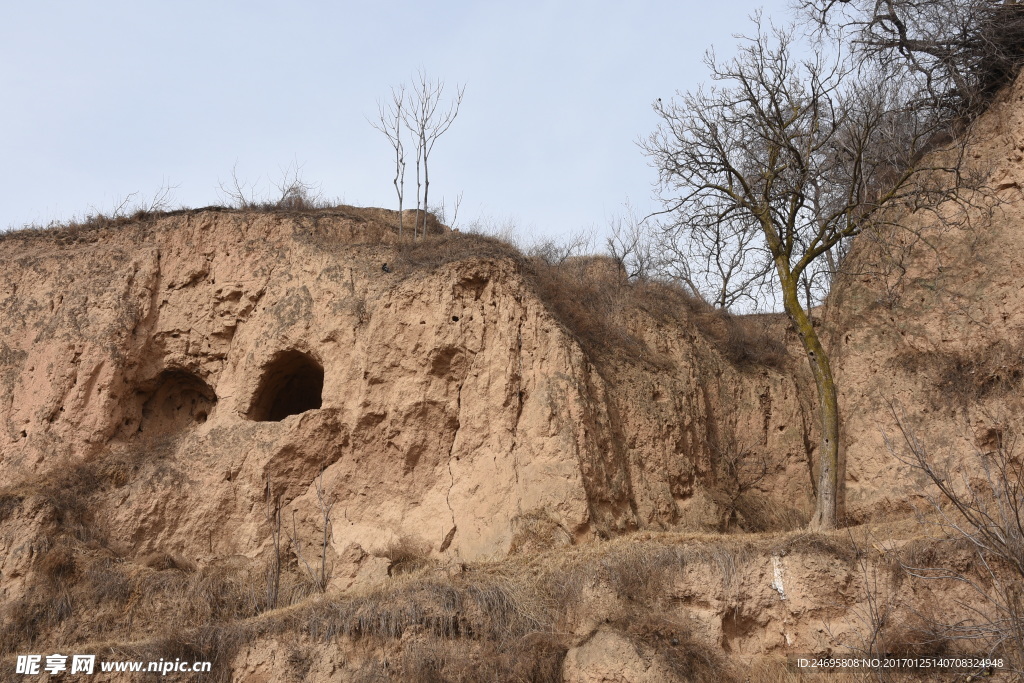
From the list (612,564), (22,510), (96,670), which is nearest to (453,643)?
(612,564)

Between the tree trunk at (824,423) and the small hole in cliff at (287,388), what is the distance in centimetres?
785

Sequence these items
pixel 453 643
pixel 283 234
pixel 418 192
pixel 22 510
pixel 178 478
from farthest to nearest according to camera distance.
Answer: pixel 418 192
pixel 283 234
pixel 178 478
pixel 22 510
pixel 453 643

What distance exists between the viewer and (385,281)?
16.3 metres

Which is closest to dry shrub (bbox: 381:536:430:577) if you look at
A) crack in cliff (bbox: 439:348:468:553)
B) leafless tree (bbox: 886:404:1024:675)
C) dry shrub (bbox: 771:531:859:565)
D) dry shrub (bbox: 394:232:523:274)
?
crack in cliff (bbox: 439:348:468:553)

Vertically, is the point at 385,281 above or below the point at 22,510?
above

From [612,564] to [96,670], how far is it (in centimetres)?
653

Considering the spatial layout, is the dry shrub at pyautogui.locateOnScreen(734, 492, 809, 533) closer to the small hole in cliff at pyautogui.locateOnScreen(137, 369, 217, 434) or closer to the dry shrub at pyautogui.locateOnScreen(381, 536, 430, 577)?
the dry shrub at pyautogui.locateOnScreen(381, 536, 430, 577)

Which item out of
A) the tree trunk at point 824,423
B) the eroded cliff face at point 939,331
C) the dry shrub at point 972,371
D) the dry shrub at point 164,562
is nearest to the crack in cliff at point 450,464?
the dry shrub at point 164,562

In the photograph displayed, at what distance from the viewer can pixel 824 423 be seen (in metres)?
14.9

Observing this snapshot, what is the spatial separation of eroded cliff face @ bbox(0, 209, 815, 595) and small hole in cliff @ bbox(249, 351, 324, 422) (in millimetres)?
61

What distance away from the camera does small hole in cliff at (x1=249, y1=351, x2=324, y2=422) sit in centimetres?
1614

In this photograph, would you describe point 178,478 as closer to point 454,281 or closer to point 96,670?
point 96,670

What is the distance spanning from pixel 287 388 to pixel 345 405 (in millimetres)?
2469

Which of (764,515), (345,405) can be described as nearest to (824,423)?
(764,515)
